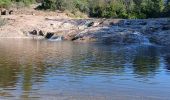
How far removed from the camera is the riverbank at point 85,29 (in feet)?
153

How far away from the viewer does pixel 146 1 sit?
68.5 meters

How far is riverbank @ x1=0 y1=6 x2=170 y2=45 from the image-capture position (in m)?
46.6

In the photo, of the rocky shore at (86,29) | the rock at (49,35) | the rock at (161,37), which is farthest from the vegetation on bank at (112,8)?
the rock at (161,37)

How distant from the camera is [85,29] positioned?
167 feet

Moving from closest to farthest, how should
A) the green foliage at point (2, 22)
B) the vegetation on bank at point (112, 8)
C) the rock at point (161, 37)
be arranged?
the rock at point (161, 37), the green foliage at point (2, 22), the vegetation on bank at point (112, 8)

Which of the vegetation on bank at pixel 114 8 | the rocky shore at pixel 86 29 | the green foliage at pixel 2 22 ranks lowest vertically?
the rocky shore at pixel 86 29

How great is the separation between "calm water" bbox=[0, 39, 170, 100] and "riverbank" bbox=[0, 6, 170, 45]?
52.1ft

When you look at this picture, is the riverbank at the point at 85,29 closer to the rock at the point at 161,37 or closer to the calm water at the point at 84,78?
the rock at the point at 161,37

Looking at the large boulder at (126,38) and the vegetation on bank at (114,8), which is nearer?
the large boulder at (126,38)

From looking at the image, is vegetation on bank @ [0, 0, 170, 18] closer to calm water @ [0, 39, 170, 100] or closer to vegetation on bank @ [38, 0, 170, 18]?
vegetation on bank @ [38, 0, 170, 18]

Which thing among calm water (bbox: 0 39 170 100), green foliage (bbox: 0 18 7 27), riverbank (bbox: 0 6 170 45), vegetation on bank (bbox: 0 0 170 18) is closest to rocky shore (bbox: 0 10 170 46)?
riverbank (bbox: 0 6 170 45)

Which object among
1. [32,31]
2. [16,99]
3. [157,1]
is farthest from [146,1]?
[16,99]

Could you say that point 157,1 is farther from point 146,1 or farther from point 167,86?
point 167,86

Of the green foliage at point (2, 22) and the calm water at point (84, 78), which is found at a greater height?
the green foliage at point (2, 22)
